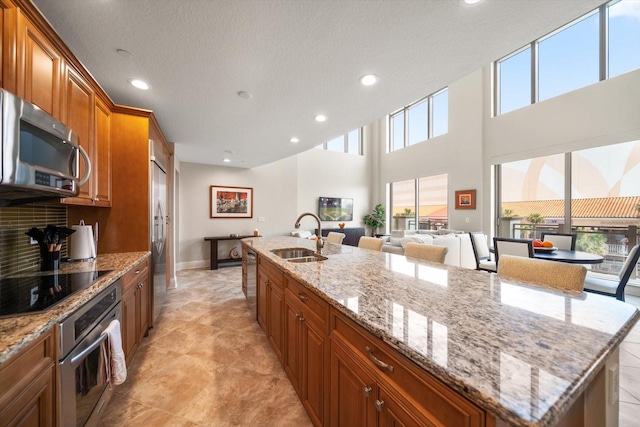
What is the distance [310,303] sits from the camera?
1.39m

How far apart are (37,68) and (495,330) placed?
8.17ft

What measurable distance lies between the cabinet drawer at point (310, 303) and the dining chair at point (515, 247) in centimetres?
248

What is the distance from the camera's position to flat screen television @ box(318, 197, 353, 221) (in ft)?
25.0

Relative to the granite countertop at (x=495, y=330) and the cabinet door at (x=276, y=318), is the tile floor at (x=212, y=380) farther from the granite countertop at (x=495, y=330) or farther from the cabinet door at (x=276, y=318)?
the granite countertop at (x=495, y=330)

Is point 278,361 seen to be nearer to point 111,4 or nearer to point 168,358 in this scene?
point 168,358

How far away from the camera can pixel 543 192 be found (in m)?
4.87

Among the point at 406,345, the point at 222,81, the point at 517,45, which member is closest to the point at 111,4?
the point at 222,81

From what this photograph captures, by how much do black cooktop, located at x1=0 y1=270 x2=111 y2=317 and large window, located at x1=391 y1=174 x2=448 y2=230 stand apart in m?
6.94

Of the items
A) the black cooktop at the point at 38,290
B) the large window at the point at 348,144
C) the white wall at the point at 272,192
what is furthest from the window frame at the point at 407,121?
the black cooktop at the point at 38,290

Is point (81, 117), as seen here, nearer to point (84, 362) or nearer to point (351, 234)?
point (84, 362)

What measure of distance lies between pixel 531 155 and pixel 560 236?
1943 millimetres

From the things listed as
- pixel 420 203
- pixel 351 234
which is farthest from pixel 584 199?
pixel 351 234

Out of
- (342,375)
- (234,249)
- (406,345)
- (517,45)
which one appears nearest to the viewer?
(406,345)

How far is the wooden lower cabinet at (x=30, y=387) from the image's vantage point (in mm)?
788
